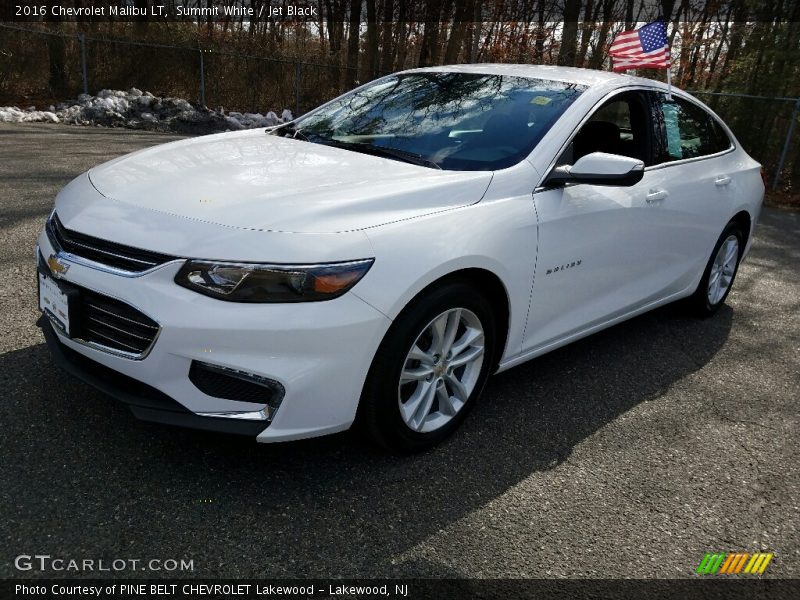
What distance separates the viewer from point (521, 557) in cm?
257

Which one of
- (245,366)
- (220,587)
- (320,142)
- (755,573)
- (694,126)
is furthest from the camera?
(694,126)

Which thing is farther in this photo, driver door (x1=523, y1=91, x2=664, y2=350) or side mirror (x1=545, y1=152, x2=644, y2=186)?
driver door (x1=523, y1=91, x2=664, y2=350)

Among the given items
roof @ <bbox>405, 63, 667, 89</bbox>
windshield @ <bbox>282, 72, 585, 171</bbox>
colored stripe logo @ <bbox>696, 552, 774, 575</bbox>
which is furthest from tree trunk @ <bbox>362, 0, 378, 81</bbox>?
colored stripe logo @ <bbox>696, 552, 774, 575</bbox>

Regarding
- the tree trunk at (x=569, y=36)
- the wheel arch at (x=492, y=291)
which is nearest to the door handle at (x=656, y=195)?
the wheel arch at (x=492, y=291)

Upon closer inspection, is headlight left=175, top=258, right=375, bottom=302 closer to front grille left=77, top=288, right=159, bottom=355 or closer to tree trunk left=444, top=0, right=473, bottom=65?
front grille left=77, top=288, right=159, bottom=355

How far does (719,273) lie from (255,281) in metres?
3.96

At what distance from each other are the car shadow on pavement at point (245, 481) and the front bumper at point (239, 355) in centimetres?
33

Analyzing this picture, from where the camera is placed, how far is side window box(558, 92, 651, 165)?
392 centimetres

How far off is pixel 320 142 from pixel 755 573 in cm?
278

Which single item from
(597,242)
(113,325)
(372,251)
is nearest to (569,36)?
(597,242)

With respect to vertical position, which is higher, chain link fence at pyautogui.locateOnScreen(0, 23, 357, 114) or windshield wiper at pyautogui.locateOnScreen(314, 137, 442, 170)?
windshield wiper at pyautogui.locateOnScreen(314, 137, 442, 170)

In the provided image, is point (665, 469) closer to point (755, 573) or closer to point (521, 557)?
point (755, 573)

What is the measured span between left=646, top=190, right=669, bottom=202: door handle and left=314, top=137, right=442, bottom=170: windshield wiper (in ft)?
4.54

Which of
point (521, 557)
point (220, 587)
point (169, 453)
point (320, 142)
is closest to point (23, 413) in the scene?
point (169, 453)
